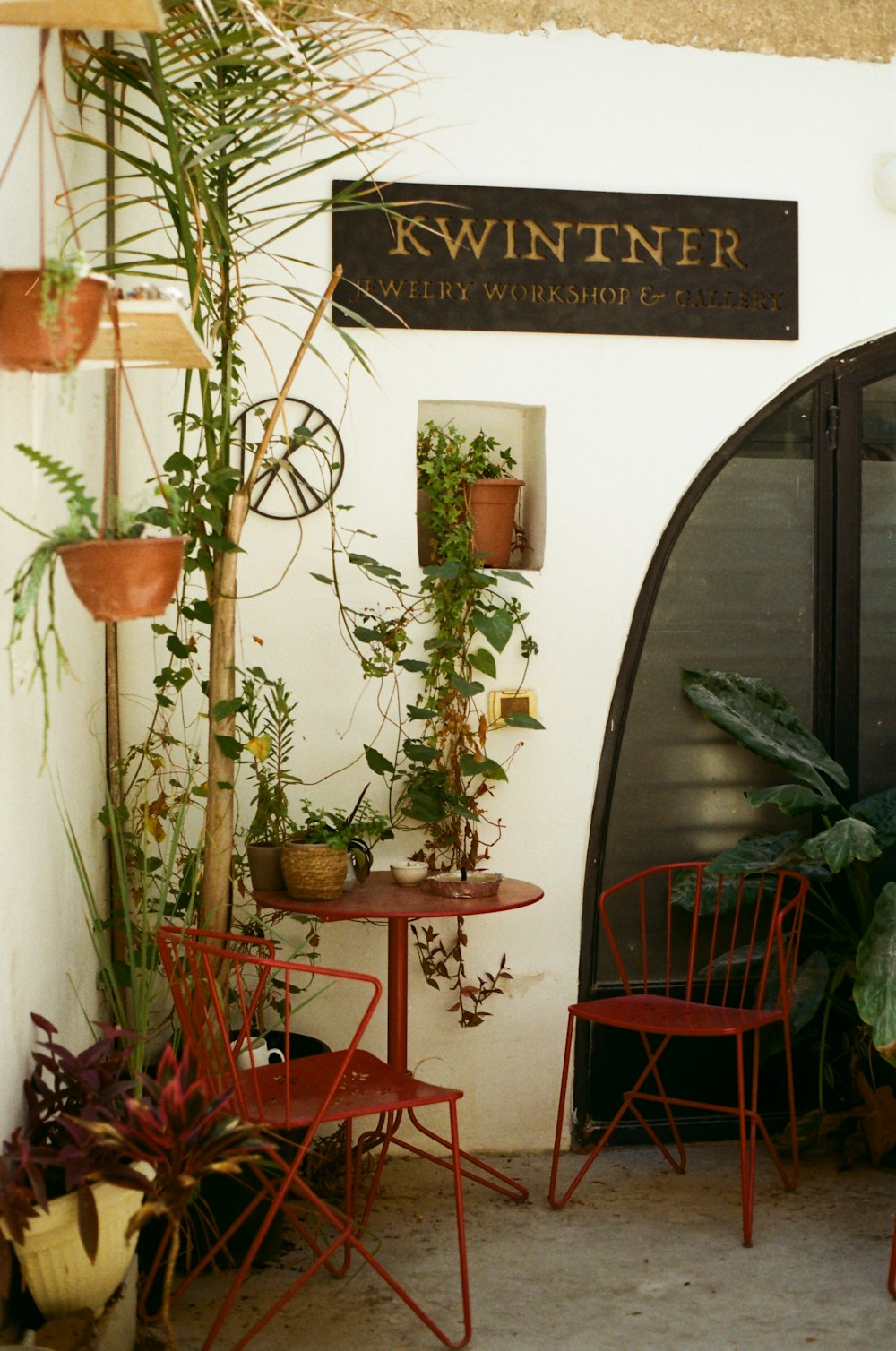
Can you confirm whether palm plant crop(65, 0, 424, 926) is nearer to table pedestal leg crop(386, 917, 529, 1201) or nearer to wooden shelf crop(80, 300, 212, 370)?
wooden shelf crop(80, 300, 212, 370)

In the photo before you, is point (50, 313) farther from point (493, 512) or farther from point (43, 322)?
point (493, 512)

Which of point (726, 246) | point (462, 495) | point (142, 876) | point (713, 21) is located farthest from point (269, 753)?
point (713, 21)

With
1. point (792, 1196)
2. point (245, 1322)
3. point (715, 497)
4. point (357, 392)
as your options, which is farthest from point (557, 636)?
point (245, 1322)

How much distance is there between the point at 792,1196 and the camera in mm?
3785

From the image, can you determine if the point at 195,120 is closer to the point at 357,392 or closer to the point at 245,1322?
the point at 357,392

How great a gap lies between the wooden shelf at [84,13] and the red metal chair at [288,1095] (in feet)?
5.55

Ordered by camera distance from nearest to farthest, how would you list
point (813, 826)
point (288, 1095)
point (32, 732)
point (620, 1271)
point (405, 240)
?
point (32, 732) < point (288, 1095) < point (620, 1271) < point (405, 240) < point (813, 826)

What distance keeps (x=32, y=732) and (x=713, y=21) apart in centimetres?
A: 306

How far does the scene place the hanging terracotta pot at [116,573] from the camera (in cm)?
211

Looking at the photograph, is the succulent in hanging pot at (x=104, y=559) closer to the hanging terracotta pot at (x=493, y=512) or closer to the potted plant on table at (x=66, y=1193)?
the potted plant on table at (x=66, y=1193)

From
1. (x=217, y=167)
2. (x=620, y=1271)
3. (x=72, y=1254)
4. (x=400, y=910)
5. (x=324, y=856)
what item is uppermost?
(x=217, y=167)

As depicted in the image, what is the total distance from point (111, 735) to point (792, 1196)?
2288 mm

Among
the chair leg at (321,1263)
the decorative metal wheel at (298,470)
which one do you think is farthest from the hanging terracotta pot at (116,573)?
the decorative metal wheel at (298,470)

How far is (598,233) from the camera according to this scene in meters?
4.11
